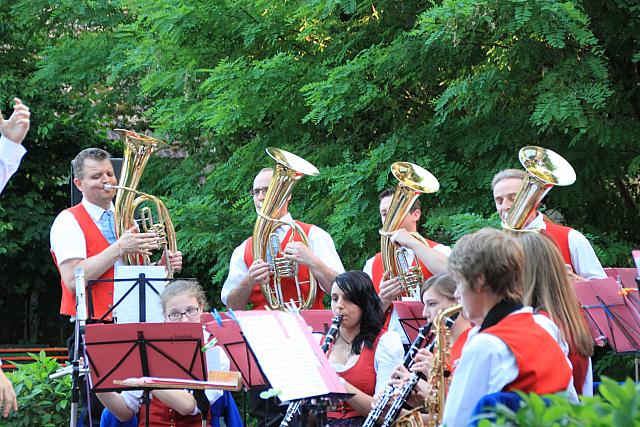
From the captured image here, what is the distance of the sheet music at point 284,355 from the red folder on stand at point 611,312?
75.4 inches

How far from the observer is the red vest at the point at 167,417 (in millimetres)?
5148

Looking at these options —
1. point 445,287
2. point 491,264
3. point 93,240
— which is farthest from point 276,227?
point 491,264

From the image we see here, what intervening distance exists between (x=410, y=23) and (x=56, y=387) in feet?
15.5

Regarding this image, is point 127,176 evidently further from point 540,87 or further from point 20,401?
point 540,87

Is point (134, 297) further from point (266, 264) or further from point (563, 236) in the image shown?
point (563, 236)

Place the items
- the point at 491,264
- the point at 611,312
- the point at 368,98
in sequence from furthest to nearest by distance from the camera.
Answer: the point at 368,98 < the point at 611,312 < the point at 491,264

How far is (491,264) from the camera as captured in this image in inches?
126

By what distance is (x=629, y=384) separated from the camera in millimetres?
2258

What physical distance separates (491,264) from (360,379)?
212cm

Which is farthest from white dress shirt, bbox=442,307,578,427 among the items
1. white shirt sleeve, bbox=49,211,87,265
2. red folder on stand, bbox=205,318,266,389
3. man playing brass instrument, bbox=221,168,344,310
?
white shirt sleeve, bbox=49,211,87,265

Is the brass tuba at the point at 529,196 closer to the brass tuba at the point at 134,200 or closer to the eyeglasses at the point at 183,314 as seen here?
the eyeglasses at the point at 183,314

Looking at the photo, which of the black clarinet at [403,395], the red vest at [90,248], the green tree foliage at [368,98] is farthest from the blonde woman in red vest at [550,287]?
the green tree foliage at [368,98]

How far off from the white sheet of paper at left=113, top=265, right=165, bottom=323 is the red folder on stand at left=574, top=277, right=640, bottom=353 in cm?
236

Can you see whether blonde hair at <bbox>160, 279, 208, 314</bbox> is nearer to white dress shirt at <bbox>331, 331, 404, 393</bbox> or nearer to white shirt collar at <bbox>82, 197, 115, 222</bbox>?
white dress shirt at <bbox>331, 331, 404, 393</bbox>
